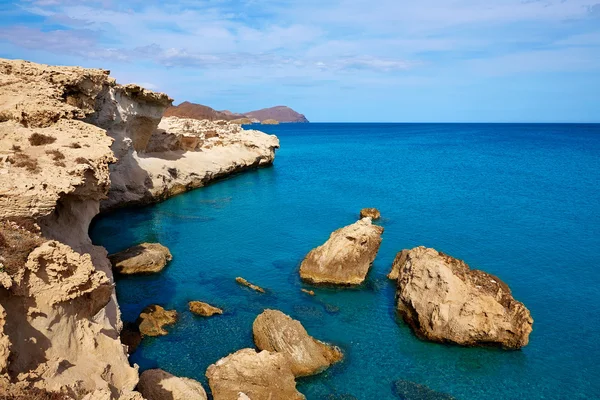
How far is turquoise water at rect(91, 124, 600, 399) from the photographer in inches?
714

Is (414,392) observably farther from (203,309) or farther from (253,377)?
(203,309)

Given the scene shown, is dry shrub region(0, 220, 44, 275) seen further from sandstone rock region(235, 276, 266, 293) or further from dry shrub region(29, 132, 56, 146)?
sandstone rock region(235, 276, 266, 293)

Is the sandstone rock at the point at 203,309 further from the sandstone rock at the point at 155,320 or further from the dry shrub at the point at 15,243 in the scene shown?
the dry shrub at the point at 15,243

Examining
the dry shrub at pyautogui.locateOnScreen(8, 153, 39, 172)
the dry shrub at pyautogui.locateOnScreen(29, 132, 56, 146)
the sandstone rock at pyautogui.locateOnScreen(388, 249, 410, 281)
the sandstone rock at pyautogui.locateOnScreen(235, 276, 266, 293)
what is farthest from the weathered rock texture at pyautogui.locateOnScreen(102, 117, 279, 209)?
the sandstone rock at pyautogui.locateOnScreen(388, 249, 410, 281)

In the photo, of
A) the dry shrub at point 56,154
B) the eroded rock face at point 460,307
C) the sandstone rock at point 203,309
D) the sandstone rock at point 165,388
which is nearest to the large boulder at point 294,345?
the sandstone rock at point 203,309

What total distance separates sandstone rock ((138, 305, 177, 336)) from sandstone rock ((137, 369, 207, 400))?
5201 mm

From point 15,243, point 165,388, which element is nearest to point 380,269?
point 165,388

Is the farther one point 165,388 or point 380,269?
point 380,269

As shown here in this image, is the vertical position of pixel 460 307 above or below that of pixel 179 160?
below

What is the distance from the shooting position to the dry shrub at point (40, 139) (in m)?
19.2

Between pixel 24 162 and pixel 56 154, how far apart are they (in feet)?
4.94

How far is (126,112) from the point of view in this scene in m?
42.5

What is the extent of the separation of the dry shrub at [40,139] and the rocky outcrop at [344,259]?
15.1 metres

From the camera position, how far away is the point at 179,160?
180ft
